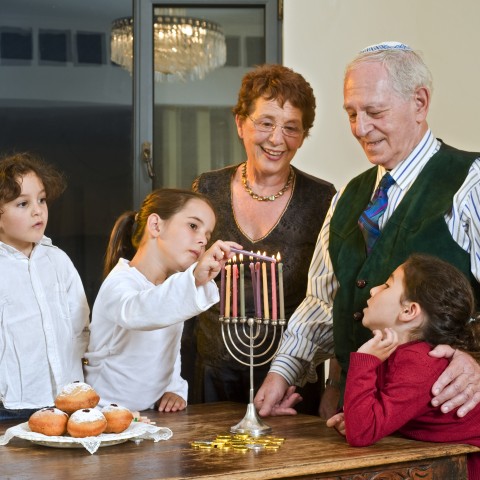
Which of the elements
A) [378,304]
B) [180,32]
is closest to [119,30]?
[180,32]

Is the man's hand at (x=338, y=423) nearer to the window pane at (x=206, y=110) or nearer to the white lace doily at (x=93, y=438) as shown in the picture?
the white lace doily at (x=93, y=438)

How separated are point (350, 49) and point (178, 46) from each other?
2.79 feet

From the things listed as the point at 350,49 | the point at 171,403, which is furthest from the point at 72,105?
the point at 171,403

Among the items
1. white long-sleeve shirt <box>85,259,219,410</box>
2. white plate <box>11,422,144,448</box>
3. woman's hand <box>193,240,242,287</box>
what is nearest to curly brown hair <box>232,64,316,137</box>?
white long-sleeve shirt <box>85,259,219,410</box>

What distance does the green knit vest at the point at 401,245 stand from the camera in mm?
2604

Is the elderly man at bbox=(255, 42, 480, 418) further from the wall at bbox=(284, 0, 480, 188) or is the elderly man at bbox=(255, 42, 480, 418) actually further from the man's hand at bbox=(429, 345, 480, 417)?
the wall at bbox=(284, 0, 480, 188)

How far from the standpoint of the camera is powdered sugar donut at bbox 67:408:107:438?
2.14 m

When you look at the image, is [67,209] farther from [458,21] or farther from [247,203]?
[458,21]

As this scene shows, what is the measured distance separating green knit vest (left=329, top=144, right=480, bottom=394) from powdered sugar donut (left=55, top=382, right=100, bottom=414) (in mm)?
781

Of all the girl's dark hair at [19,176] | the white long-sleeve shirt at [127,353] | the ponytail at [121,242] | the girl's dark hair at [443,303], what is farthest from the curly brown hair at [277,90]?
the girl's dark hair at [443,303]

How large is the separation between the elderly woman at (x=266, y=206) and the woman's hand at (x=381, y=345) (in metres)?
1.10

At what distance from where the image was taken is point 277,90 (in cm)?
344

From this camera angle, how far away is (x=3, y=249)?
3098 millimetres

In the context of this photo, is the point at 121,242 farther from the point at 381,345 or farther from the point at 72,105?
the point at 72,105
